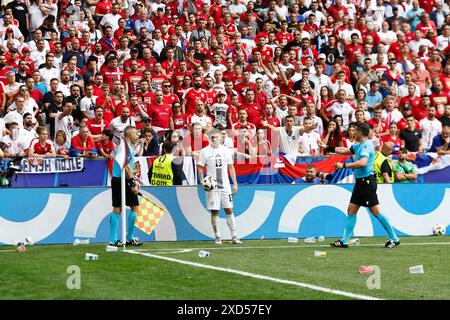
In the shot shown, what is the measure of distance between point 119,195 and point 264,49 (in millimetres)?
11293

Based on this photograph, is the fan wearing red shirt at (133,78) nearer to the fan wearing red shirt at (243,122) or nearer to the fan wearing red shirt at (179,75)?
the fan wearing red shirt at (179,75)

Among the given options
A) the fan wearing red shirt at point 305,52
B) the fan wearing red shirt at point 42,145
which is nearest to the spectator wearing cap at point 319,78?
the fan wearing red shirt at point 305,52

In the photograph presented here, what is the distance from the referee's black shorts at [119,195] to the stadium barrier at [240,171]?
2.96 metres

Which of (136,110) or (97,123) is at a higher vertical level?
(136,110)

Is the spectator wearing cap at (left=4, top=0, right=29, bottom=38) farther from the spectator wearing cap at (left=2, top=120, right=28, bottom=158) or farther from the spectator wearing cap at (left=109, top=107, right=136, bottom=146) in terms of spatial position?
the spectator wearing cap at (left=2, top=120, right=28, bottom=158)

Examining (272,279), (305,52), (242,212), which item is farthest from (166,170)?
(305,52)

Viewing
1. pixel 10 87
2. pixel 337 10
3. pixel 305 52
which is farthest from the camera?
pixel 337 10

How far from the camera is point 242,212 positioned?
1995cm

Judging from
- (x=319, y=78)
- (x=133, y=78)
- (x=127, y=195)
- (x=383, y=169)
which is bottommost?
(x=127, y=195)

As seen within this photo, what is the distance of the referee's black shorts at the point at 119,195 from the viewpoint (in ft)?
58.9

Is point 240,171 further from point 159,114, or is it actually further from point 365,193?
point 365,193

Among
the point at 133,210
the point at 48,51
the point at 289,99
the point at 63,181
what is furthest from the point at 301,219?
the point at 48,51

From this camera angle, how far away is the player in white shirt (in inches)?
733

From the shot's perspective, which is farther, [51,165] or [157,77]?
[157,77]
